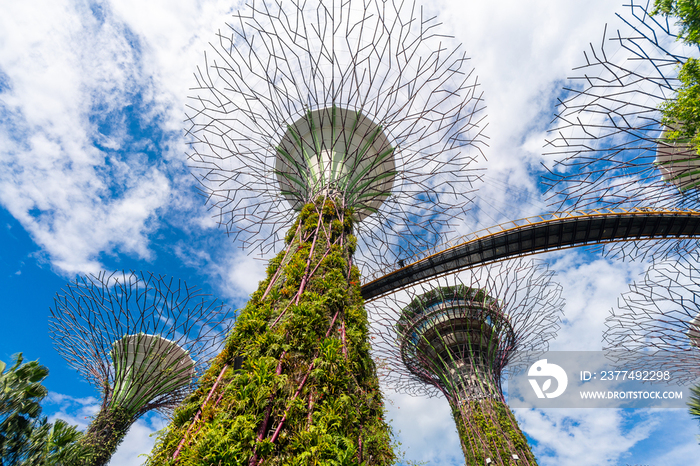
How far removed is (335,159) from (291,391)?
25.1 ft

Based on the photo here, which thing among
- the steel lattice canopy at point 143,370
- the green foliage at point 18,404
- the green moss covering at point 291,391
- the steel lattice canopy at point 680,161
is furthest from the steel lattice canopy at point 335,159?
the steel lattice canopy at point 143,370

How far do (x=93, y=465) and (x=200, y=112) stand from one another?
457 inches

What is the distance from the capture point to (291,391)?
355cm

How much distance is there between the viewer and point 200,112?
9.12 meters

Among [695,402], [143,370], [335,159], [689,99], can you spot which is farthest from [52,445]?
[695,402]

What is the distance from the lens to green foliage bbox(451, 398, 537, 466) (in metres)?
13.4

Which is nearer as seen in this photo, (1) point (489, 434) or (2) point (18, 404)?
(2) point (18, 404)

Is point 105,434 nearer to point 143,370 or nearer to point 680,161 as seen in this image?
point 143,370

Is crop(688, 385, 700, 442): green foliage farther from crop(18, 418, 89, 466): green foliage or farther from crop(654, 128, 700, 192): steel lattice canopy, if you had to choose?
crop(18, 418, 89, 466): green foliage

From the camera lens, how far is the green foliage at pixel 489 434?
13.4 meters

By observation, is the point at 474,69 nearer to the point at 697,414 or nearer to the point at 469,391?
the point at 697,414

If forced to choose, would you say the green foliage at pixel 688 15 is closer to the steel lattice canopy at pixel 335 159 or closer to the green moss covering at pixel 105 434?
the steel lattice canopy at pixel 335 159

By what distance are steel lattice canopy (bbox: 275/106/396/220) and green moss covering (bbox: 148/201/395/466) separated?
140 inches

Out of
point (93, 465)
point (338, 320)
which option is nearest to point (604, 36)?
point (338, 320)
